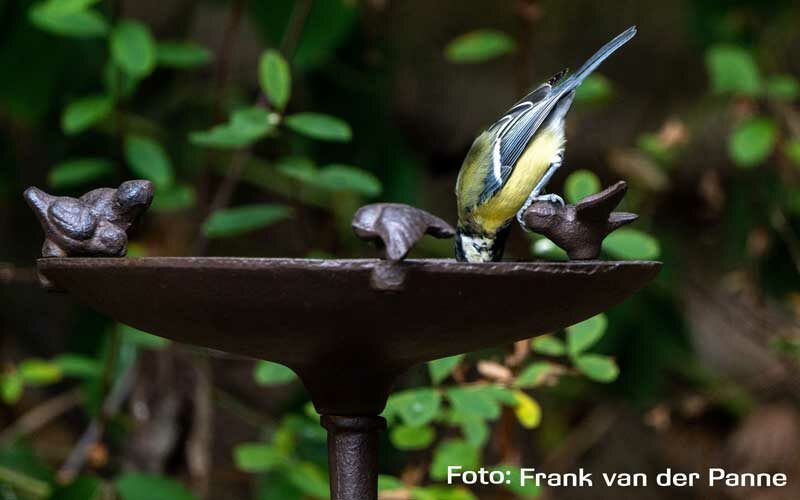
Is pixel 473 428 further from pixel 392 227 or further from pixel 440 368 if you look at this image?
pixel 392 227

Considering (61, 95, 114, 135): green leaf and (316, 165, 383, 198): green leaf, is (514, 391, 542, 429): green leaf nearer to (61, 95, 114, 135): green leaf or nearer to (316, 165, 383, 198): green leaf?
(316, 165, 383, 198): green leaf

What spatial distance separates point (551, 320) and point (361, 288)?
235mm

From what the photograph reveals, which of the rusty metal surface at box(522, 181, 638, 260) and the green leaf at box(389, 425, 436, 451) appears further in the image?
the green leaf at box(389, 425, 436, 451)

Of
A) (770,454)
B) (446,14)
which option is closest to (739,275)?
(770,454)

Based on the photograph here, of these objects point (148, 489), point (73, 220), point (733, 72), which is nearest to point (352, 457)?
point (73, 220)

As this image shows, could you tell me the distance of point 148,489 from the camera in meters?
1.88

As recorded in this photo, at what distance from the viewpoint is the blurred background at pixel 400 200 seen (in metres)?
1.84

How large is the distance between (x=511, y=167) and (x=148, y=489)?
103cm

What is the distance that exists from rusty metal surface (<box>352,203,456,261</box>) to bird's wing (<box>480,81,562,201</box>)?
0.26 meters

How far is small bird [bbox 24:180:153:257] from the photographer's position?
1.02 m

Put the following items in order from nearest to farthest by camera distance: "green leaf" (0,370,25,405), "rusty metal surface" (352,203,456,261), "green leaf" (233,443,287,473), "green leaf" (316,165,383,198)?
"rusty metal surface" (352,203,456,261) → "green leaf" (316,165,383,198) → "green leaf" (233,443,287,473) → "green leaf" (0,370,25,405)

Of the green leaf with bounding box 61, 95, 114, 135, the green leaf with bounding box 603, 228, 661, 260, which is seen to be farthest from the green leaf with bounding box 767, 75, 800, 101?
the green leaf with bounding box 61, 95, 114, 135

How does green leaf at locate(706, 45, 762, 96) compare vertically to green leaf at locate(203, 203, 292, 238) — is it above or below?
above

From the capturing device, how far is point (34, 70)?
7.13 feet
